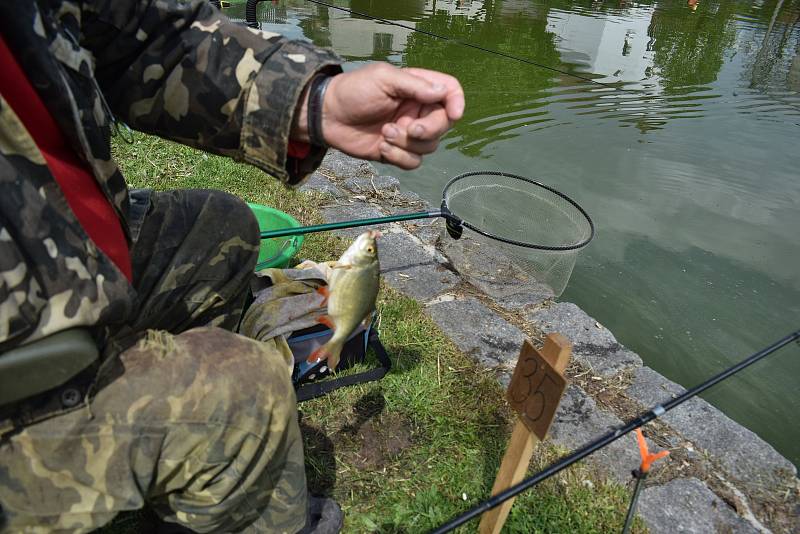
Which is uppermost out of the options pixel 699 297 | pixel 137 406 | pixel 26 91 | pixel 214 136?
pixel 26 91

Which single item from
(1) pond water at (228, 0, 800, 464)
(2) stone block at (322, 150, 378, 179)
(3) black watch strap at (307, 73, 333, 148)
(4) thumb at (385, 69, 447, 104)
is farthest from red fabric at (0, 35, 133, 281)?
(2) stone block at (322, 150, 378, 179)

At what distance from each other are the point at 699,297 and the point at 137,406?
4.27 m

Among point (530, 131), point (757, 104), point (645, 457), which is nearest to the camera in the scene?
point (645, 457)

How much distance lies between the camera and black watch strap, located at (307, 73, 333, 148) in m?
1.64

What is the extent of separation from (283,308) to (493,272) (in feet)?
5.85

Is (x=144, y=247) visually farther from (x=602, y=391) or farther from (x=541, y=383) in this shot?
(x=602, y=391)

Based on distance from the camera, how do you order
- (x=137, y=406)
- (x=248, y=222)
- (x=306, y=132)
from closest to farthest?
(x=137, y=406), (x=306, y=132), (x=248, y=222)

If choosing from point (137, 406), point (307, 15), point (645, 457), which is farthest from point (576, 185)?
point (307, 15)

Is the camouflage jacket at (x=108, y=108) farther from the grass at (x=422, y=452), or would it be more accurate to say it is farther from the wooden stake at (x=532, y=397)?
the grass at (x=422, y=452)

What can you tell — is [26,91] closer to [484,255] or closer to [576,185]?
[484,255]

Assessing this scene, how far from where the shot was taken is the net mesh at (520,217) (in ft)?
12.8

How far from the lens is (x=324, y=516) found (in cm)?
205

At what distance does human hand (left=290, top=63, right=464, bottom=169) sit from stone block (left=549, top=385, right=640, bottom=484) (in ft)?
5.13

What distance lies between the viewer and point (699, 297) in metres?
4.39
